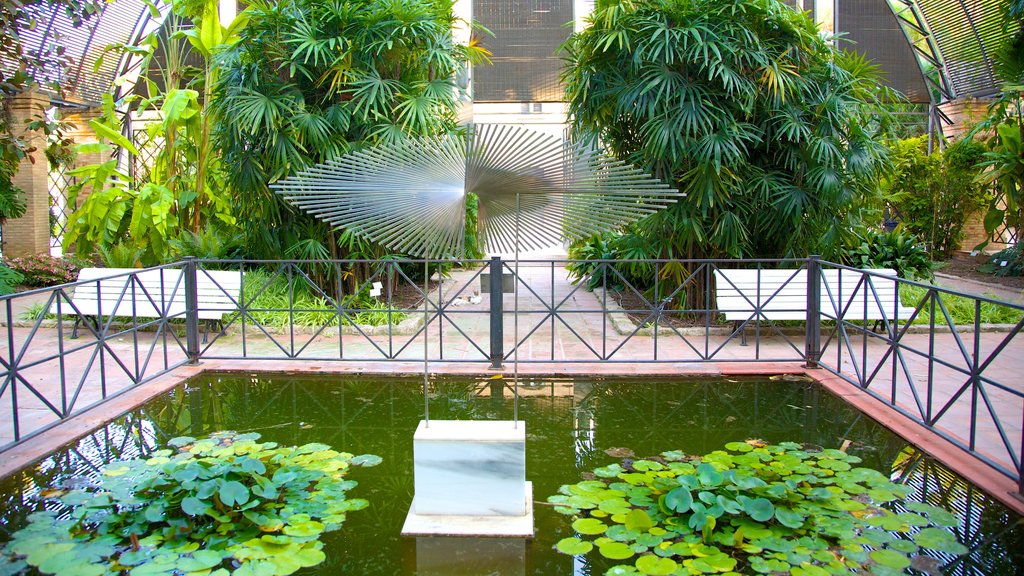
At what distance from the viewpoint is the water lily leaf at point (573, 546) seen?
3.55 metres

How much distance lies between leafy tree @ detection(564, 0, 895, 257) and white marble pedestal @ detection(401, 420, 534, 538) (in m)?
4.80

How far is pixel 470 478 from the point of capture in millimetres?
3951

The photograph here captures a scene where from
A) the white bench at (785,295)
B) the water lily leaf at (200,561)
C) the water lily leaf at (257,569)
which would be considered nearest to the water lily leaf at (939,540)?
the water lily leaf at (257,569)

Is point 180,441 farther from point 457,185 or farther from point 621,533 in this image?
point 621,533

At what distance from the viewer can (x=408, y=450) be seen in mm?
4938

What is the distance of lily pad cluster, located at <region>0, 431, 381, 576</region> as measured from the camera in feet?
11.1

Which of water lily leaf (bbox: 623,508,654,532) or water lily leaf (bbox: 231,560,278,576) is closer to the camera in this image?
water lily leaf (bbox: 231,560,278,576)

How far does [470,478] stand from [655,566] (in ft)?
3.27

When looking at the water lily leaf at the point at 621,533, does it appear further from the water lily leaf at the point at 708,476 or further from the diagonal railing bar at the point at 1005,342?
the diagonal railing bar at the point at 1005,342

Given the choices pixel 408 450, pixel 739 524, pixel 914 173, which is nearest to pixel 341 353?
pixel 408 450

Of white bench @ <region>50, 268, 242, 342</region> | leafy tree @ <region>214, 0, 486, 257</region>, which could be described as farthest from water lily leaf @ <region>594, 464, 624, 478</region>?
leafy tree @ <region>214, 0, 486, 257</region>

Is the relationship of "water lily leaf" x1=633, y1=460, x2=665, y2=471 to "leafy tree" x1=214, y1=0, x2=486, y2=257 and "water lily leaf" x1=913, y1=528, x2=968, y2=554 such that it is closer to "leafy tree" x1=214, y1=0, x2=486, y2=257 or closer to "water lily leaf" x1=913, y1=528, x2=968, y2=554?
"water lily leaf" x1=913, y1=528, x2=968, y2=554

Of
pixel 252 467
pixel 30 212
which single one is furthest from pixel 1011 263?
pixel 30 212

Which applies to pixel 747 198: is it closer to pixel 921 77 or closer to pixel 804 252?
pixel 804 252
